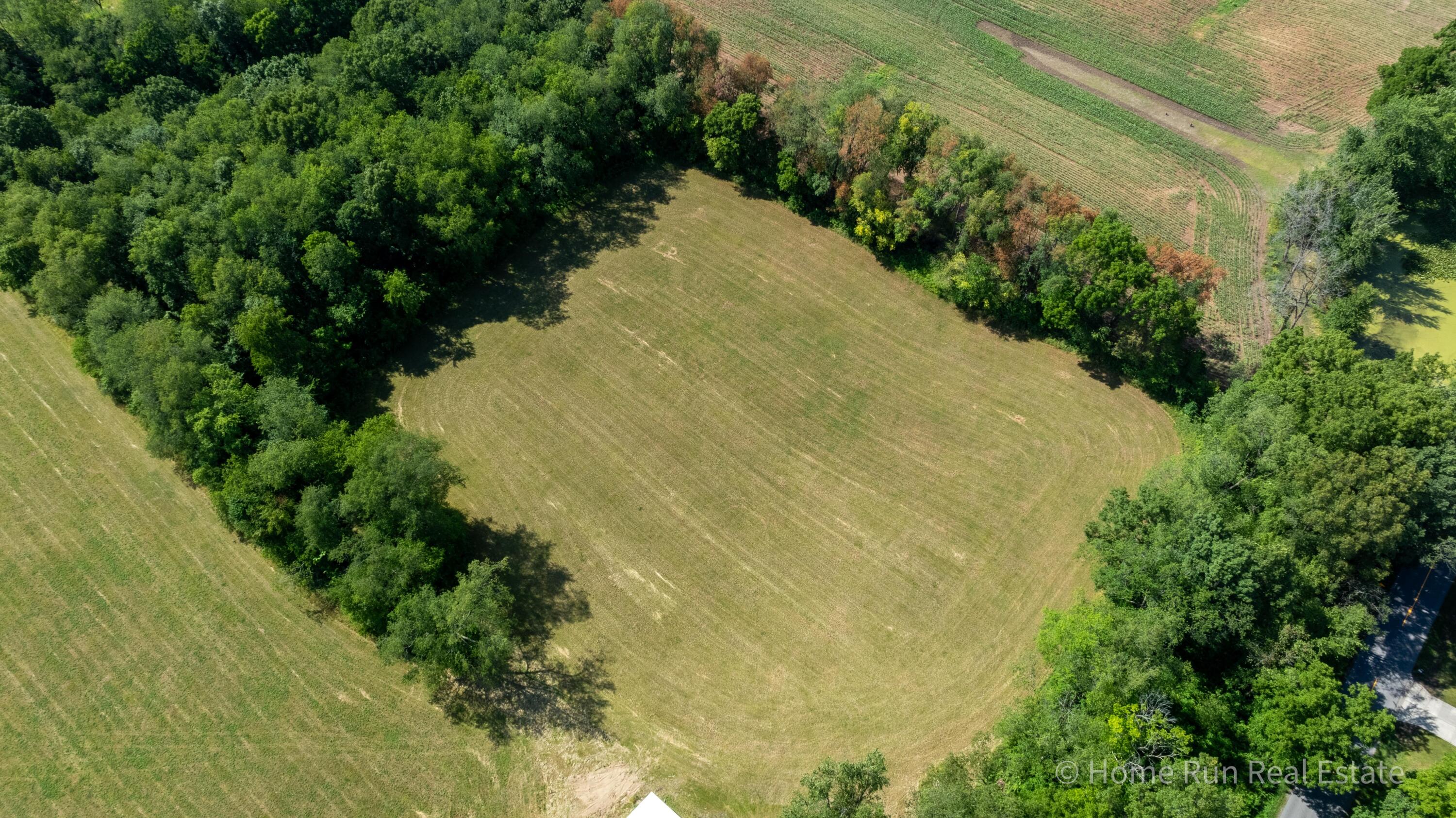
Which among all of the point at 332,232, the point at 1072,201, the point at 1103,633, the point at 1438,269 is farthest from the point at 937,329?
the point at 332,232


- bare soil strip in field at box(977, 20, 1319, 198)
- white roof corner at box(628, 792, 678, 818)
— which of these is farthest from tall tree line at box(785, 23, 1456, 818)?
bare soil strip in field at box(977, 20, 1319, 198)

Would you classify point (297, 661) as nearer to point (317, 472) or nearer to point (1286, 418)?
point (317, 472)

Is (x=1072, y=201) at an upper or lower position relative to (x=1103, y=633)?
upper

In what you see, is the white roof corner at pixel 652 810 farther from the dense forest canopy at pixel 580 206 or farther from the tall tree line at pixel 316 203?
the tall tree line at pixel 316 203

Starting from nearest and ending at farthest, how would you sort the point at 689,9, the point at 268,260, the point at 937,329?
the point at 268,260 → the point at 937,329 → the point at 689,9

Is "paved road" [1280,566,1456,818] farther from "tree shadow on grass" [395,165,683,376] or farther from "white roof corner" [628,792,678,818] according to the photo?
"tree shadow on grass" [395,165,683,376]

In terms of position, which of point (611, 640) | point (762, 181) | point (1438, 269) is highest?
point (1438, 269)
